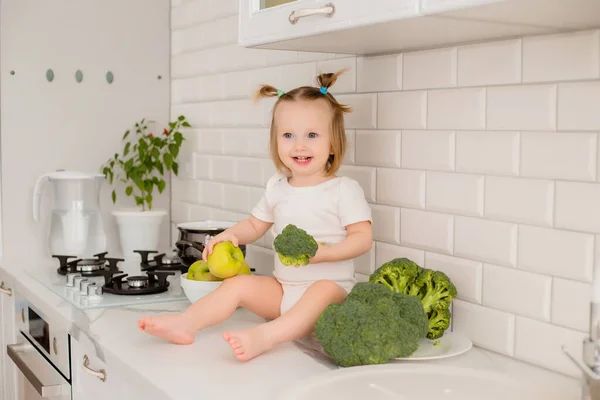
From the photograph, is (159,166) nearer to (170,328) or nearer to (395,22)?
(170,328)

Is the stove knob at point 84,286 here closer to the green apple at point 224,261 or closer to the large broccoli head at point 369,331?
the green apple at point 224,261

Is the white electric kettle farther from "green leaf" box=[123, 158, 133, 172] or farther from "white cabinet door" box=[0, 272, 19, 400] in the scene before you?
"white cabinet door" box=[0, 272, 19, 400]

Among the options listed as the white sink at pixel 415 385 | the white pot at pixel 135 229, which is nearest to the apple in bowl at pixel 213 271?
the white sink at pixel 415 385

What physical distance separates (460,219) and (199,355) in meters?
0.56

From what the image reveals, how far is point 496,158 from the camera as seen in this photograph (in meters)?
1.38

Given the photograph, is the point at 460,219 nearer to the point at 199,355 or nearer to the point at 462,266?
the point at 462,266

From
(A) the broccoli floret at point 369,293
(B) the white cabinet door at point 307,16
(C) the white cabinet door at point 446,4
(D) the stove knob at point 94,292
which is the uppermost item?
(B) the white cabinet door at point 307,16

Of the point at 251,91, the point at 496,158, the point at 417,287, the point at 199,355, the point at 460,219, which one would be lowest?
the point at 199,355

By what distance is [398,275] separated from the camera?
1.46 metres

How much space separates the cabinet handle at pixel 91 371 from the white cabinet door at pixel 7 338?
63 centimetres

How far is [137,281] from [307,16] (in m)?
0.88

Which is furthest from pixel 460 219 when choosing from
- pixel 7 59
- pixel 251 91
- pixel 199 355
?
pixel 7 59

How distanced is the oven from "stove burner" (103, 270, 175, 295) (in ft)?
0.57

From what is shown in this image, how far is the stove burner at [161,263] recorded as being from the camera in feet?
6.98
